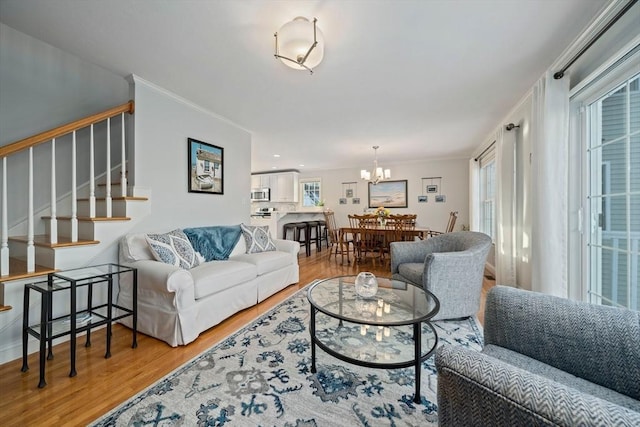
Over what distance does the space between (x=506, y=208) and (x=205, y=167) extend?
13.0ft

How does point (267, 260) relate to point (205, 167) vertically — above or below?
below

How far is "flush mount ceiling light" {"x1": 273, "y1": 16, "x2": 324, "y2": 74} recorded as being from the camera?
1.59m

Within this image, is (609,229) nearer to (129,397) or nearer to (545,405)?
(545,405)

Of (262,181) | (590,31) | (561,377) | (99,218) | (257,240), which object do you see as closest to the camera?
(561,377)

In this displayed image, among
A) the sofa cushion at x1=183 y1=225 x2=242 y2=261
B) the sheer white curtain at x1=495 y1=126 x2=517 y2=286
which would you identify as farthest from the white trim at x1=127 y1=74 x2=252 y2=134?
the sheer white curtain at x1=495 y1=126 x2=517 y2=286

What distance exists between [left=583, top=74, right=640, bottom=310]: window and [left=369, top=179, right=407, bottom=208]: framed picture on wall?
4.69 m

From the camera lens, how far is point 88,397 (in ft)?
4.71

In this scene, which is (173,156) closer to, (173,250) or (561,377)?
(173,250)

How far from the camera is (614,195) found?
5.82ft

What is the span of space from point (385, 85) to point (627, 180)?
2.00 meters

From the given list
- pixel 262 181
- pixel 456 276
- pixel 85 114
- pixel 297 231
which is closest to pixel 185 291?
pixel 456 276

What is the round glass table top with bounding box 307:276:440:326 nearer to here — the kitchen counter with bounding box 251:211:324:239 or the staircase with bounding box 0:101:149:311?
the staircase with bounding box 0:101:149:311

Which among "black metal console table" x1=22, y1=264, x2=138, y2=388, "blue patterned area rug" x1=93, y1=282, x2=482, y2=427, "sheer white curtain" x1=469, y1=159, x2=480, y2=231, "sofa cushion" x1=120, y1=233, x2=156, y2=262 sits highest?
"sheer white curtain" x1=469, y1=159, x2=480, y2=231

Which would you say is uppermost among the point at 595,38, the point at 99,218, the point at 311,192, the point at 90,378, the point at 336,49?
the point at 336,49
